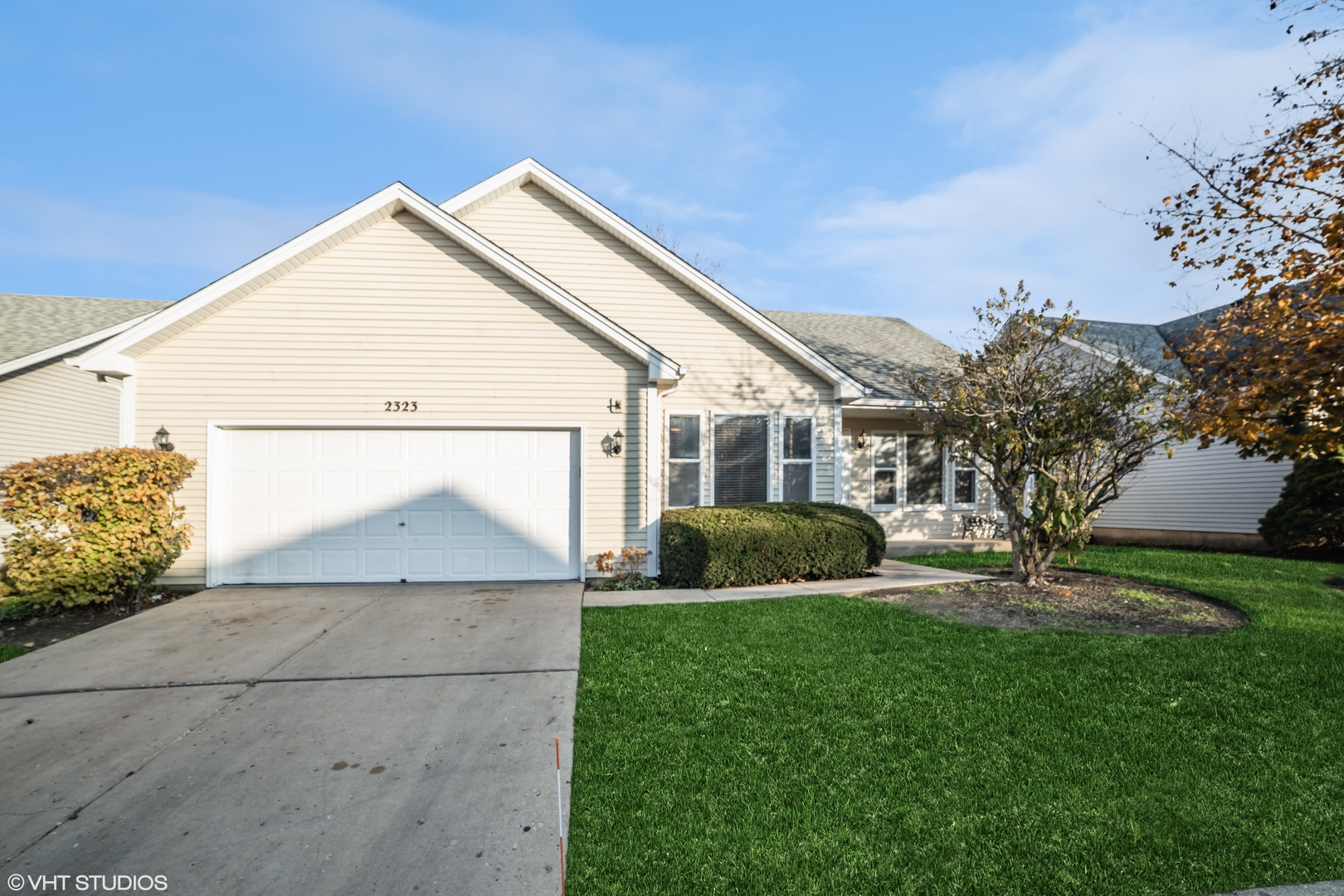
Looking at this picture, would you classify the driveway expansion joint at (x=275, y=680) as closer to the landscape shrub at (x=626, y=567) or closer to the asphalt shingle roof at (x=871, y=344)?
the landscape shrub at (x=626, y=567)

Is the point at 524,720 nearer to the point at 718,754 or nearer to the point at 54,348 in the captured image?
the point at 718,754

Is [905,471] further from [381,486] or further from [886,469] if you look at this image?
[381,486]

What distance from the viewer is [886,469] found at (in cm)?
1402

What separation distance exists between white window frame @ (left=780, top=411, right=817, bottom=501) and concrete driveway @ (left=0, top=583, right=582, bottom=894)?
20.2 feet

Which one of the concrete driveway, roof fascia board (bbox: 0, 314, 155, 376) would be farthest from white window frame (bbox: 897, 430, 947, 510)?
roof fascia board (bbox: 0, 314, 155, 376)

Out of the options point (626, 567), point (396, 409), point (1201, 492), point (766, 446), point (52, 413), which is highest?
point (52, 413)

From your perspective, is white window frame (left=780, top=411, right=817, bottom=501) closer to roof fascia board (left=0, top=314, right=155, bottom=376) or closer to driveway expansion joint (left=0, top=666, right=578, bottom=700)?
driveway expansion joint (left=0, top=666, right=578, bottom=700)

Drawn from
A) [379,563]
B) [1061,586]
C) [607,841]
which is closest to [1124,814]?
[607,841]

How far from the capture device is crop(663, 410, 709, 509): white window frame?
1150cm

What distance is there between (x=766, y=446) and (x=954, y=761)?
27.1 ft

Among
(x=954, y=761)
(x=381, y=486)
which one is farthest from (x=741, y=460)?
(x=954, y=761)

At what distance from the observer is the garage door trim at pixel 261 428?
8945mm

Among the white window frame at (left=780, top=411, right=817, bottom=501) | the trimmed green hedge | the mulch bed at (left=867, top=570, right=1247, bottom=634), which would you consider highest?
the white window frame at (left=780, top=411, right=817, bottom=501)
